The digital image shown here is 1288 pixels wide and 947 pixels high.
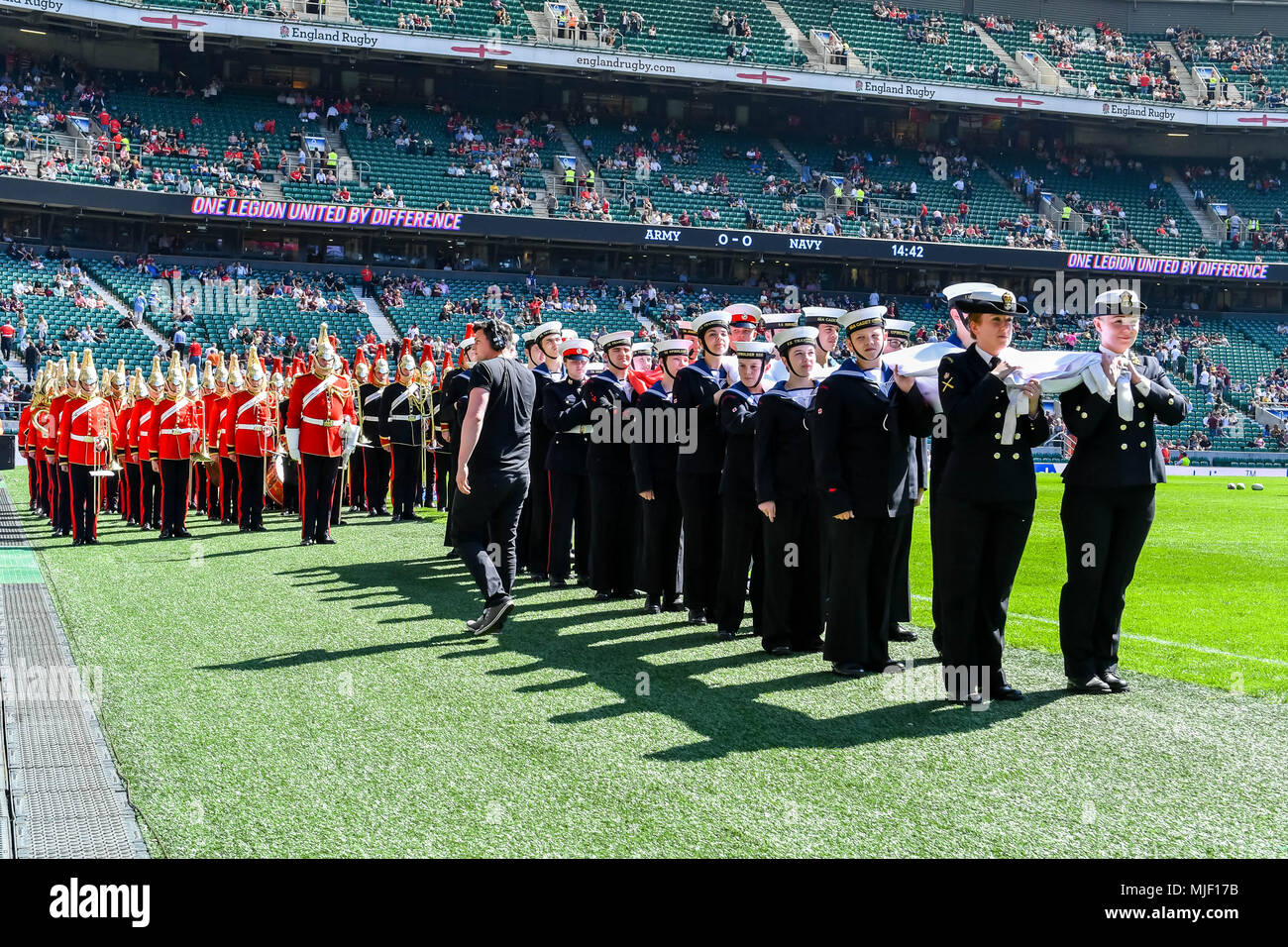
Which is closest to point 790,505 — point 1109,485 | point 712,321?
point 712,321

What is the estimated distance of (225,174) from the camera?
3741 centimetres

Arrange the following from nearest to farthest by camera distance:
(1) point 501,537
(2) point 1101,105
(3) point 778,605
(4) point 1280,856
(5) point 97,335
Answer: (4) point 1280,856
(3) point 778,605
(1) point 501,537
(5) point 97,335
(2) point 1101,105

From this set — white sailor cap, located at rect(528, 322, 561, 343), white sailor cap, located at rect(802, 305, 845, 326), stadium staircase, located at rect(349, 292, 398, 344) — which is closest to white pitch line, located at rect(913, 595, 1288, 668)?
white sailor cap, located at rect(802, 305, 845, 326)

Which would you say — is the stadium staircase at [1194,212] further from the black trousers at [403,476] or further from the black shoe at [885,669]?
the black shoe at [885,669]

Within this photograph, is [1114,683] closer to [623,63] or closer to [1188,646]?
[1188,646]

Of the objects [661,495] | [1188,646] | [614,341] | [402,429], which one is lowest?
[1188,646]

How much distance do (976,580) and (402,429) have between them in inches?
422

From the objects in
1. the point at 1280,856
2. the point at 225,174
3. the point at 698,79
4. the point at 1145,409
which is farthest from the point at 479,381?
the point at 698,79

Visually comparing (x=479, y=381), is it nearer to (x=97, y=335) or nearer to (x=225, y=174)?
(x=97, y=335)

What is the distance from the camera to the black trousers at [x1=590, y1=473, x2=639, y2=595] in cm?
1024

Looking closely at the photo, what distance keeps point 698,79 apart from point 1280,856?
41531 mm

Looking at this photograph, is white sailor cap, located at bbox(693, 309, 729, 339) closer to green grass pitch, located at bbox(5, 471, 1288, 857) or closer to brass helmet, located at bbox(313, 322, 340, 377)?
green grass pitch, located at bbox(5, 471, 1288, 857)

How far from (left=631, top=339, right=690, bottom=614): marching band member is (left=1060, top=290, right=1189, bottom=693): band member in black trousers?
3.28 metres

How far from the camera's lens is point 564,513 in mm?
10844
